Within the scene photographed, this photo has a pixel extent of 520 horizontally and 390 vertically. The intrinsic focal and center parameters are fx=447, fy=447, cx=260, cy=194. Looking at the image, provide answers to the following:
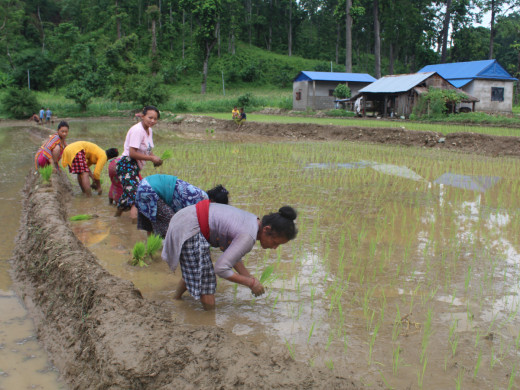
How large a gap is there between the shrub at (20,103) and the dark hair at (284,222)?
29.3m

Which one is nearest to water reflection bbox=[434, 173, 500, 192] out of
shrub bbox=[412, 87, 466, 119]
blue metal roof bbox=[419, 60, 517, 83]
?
shrub bbox=[412, 87, 466, 119]

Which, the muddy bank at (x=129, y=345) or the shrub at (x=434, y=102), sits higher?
the shrub at (x=434, y=102)

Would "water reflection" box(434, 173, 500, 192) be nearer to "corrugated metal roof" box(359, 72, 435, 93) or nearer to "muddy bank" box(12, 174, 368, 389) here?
"muddy bank" box(12, 174, 368, 389)

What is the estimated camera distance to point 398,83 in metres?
23.7

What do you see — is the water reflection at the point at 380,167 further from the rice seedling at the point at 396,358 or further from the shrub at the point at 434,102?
the shrub at the point at 434,102

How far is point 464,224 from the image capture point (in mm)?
5047

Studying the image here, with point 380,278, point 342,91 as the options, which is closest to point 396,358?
point 380,278

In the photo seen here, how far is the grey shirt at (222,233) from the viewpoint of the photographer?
2.68m

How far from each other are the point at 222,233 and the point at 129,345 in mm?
890

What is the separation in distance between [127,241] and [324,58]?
182 ft

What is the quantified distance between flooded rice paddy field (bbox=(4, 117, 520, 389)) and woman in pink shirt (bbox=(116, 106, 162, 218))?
411 millimetres

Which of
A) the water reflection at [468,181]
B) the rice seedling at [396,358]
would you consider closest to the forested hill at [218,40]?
the water reflection at [468,181]

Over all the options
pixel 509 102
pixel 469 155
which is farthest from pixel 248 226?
pixel 509 102

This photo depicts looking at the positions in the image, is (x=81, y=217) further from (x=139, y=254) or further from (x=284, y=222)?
(x=284, y=222)
